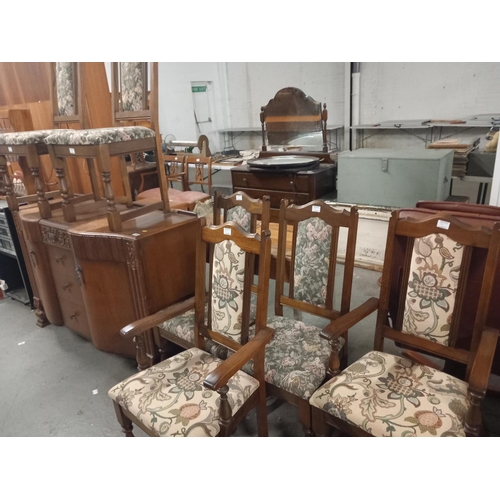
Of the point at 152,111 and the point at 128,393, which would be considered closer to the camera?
the point at 128,393

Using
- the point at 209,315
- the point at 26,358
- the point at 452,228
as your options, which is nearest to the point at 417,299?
the point at 452,228

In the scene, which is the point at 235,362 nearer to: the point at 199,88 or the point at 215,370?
the point at 215,370

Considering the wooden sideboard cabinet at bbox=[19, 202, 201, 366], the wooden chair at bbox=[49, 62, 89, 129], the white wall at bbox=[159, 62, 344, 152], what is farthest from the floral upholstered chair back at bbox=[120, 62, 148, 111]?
the white wall at bbox=[159, 62, 344, 152]

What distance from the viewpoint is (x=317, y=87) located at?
494 cm

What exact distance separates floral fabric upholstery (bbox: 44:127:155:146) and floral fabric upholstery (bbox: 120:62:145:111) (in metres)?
0.20

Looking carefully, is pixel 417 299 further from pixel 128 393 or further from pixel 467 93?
pixel 467 93

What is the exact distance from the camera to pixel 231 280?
1.43m

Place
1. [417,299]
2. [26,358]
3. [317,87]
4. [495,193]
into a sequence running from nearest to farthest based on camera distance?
[417,299] → [495,193] → [26,358] → [317,87]

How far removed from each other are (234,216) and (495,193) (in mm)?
1281

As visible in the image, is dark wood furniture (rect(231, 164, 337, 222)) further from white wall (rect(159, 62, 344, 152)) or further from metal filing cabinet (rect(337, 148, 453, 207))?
white wall (rect(159, 62, 344, 152))

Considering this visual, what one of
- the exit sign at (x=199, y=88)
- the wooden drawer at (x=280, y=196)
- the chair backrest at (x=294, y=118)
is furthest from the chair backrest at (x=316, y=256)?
the exit sign at (x=199, y=88)

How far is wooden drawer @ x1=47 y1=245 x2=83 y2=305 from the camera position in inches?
86.0

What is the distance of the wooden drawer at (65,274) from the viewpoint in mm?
2186

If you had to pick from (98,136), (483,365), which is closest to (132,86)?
(98,136)
